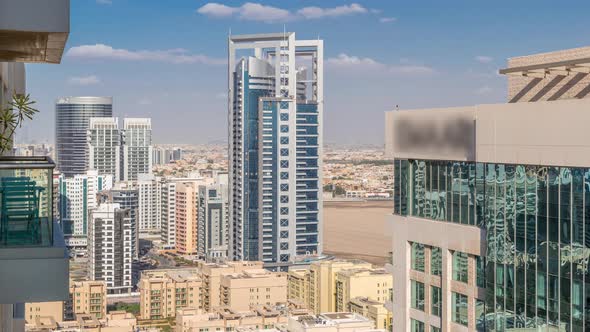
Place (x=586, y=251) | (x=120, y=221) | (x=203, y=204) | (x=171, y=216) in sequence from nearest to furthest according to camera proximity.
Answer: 1. (x=586, y=251)
2. (x=120, y=221)
3. (x=203, y=204)
4. (x=171, y=216)

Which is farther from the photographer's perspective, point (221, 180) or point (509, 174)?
point (221, 180)

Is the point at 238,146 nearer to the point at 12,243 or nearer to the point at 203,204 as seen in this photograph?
the point at 203,204

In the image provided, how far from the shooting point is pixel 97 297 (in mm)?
22984

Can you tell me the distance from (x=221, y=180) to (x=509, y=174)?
34598 mm

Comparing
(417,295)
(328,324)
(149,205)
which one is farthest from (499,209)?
(149,205)

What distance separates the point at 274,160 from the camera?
31656 mm

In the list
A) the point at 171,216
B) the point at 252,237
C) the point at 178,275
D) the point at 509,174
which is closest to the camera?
the point at 509,174

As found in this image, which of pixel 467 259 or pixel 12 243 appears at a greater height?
pixel 12 243

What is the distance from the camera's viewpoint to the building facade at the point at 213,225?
111ft

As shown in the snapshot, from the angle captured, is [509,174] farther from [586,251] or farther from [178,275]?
[178,275]

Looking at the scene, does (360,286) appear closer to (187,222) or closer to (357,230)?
(187,222)

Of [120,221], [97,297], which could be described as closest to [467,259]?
[97,297]

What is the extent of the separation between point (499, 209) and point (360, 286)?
62.2ft

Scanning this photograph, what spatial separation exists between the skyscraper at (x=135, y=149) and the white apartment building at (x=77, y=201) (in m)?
8.75
